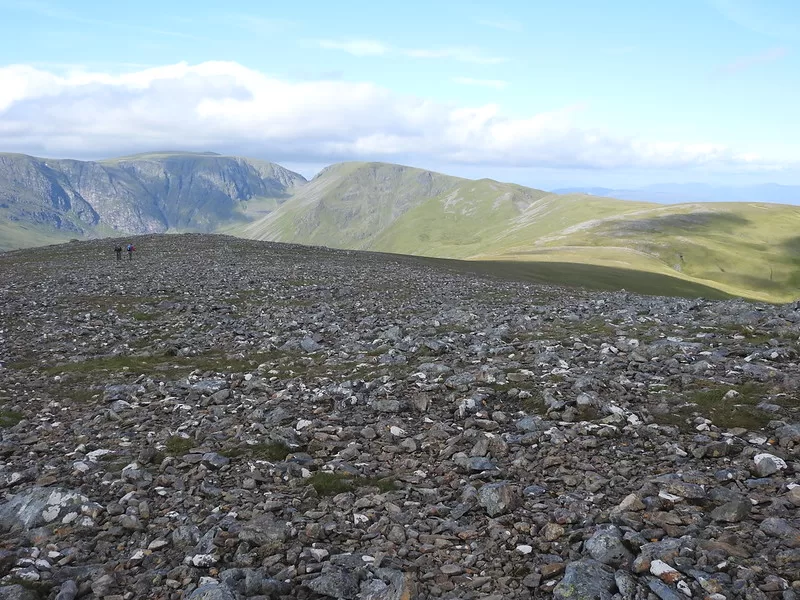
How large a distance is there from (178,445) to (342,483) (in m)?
4.11

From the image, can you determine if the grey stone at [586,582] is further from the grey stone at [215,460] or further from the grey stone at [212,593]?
the grey stone at [215,460]

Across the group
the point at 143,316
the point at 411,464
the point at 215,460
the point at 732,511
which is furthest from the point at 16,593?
the point at 143,316

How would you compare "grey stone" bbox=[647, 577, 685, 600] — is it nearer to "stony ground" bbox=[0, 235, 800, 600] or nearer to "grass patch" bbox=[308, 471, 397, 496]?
"stony ground" bbox=[0, 235, 800, 600]

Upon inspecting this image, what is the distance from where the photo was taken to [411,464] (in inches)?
420

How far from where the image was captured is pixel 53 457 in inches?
449

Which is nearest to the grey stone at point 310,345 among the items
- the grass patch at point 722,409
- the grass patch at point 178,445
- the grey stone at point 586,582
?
the grass patch at point 178,445

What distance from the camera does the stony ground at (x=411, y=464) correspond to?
7102mm

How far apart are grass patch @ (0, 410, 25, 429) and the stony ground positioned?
0.37 ft

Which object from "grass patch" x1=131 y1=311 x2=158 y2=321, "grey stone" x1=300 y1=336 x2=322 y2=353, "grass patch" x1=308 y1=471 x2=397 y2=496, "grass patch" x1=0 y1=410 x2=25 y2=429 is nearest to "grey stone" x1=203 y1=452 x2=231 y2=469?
"grass patch" x1=308 y1=471 x2=397 y2=496

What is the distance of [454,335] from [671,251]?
195581mm

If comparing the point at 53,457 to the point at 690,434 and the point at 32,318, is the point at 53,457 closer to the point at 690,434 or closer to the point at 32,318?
the point at 690,434

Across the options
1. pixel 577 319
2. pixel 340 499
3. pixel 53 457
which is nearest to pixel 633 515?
pixel 340 499

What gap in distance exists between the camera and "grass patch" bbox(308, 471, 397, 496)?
9.67m

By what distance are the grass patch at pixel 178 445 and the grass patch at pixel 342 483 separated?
3176 mm
